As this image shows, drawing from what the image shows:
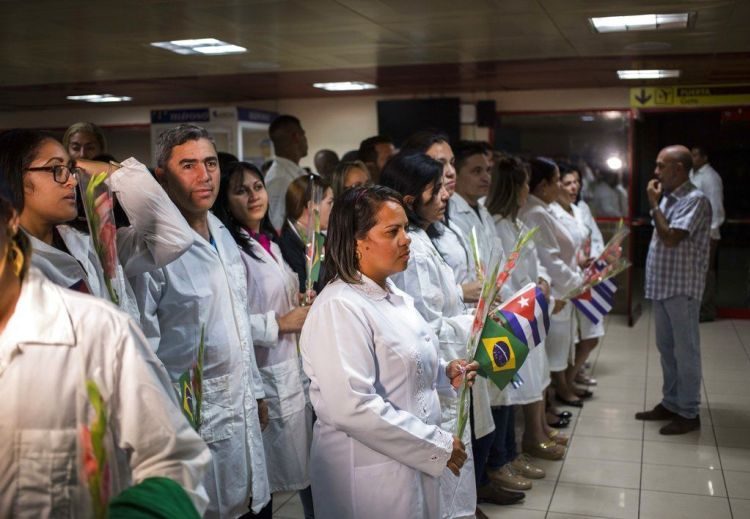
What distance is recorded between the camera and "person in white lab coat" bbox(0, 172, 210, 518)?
135cm

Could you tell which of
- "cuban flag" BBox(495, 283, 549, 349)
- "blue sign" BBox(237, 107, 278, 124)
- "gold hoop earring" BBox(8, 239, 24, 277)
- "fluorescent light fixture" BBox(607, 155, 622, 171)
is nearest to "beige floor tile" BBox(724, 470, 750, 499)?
"cuban flag" BBox(495, 283, 549, 349)

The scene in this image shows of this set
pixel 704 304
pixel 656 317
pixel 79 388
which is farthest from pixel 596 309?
pixel 79 388

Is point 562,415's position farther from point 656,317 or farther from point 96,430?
point 96,430

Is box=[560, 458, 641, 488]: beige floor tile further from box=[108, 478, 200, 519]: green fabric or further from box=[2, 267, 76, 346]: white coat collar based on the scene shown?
box=[2, 267, 76, 346]: white coat collar

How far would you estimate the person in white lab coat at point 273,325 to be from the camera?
3.16 m

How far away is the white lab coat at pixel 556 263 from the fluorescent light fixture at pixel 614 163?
4.46 m

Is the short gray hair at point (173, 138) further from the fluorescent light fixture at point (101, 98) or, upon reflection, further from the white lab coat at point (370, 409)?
the fluorescent light fixture at point (101, 98)

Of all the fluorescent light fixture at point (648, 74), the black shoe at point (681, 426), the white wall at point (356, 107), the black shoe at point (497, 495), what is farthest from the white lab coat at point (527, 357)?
the white wall at point (356, 107)

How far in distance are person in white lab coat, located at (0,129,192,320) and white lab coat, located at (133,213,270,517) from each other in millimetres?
157

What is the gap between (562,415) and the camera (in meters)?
5.65

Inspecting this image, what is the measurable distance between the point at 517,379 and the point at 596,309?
2.27 m

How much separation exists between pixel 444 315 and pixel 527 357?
1.15m

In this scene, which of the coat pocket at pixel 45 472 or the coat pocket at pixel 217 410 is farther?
the coat pocket at pixel 217 410

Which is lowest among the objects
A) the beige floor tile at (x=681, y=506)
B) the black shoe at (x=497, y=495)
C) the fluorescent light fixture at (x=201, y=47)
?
the beige floor tile at (x=681, y=506)
